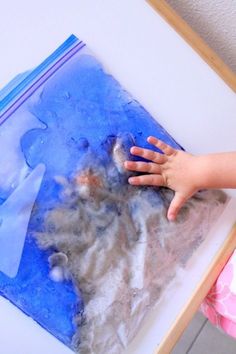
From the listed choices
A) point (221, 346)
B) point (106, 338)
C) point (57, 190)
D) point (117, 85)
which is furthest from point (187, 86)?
point (221, 346)

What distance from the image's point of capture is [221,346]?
926mm

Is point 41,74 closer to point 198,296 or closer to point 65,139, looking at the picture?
point 65,139

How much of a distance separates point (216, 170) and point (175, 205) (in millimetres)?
75

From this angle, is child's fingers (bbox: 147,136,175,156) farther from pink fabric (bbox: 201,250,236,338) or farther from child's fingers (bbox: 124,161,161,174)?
pink fabric (bbox: 201,250,236,338)

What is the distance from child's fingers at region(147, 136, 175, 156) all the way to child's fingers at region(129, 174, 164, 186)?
0.04m

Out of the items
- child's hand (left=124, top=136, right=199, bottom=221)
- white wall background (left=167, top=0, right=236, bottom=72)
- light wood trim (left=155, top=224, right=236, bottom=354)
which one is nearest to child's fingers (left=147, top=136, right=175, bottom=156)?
child's hand (left=124, top=136, right=199, bottom=221)

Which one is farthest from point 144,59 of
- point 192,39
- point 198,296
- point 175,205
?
point 198,296

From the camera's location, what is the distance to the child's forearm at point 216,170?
0.56 metres

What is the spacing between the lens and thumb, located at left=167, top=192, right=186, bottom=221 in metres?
0.53

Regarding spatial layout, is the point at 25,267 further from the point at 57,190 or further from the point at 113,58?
the point at 113,58

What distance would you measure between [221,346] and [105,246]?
0.57 m

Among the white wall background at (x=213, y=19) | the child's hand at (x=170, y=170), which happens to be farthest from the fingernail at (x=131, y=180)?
the white wall background at (x=213, y=19)

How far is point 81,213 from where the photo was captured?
492mm

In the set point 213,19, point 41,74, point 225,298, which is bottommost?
point 225,298
